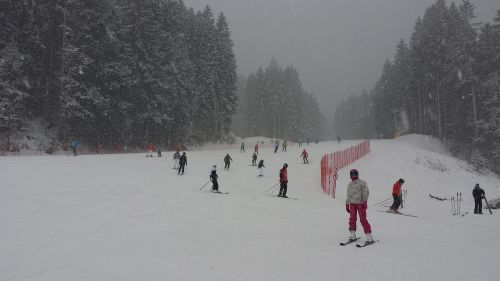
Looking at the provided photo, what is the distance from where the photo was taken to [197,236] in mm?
10039

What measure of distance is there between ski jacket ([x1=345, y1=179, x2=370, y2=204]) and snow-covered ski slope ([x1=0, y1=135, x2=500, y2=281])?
3.94 ft

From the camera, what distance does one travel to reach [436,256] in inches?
330

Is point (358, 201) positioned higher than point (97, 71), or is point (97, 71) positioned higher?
point (97, 71)

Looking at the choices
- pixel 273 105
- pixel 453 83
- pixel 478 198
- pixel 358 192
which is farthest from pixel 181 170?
pixel 273 105

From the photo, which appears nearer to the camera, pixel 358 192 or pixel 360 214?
pixel 360 214

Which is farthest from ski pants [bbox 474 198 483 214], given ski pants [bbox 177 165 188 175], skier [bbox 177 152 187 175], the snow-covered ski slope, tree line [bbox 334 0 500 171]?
tree line [bbox 334 0 500 171]

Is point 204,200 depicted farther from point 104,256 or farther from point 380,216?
point 104,256

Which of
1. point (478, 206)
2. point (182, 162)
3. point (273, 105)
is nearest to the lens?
point (478, 206)

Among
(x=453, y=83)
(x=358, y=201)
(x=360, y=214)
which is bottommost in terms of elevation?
(x=360, y=214)

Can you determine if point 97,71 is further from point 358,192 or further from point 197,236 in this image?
point 358,192

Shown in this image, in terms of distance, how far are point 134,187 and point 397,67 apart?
7145cm

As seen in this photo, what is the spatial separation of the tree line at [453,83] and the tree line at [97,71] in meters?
37.2

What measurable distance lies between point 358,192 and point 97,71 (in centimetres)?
3779

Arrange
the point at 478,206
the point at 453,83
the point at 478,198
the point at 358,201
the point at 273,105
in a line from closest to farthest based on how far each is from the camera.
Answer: the point at 358,201, the point at 478,198, the point at 478,206, the point at 453,83, the point at 273,105
